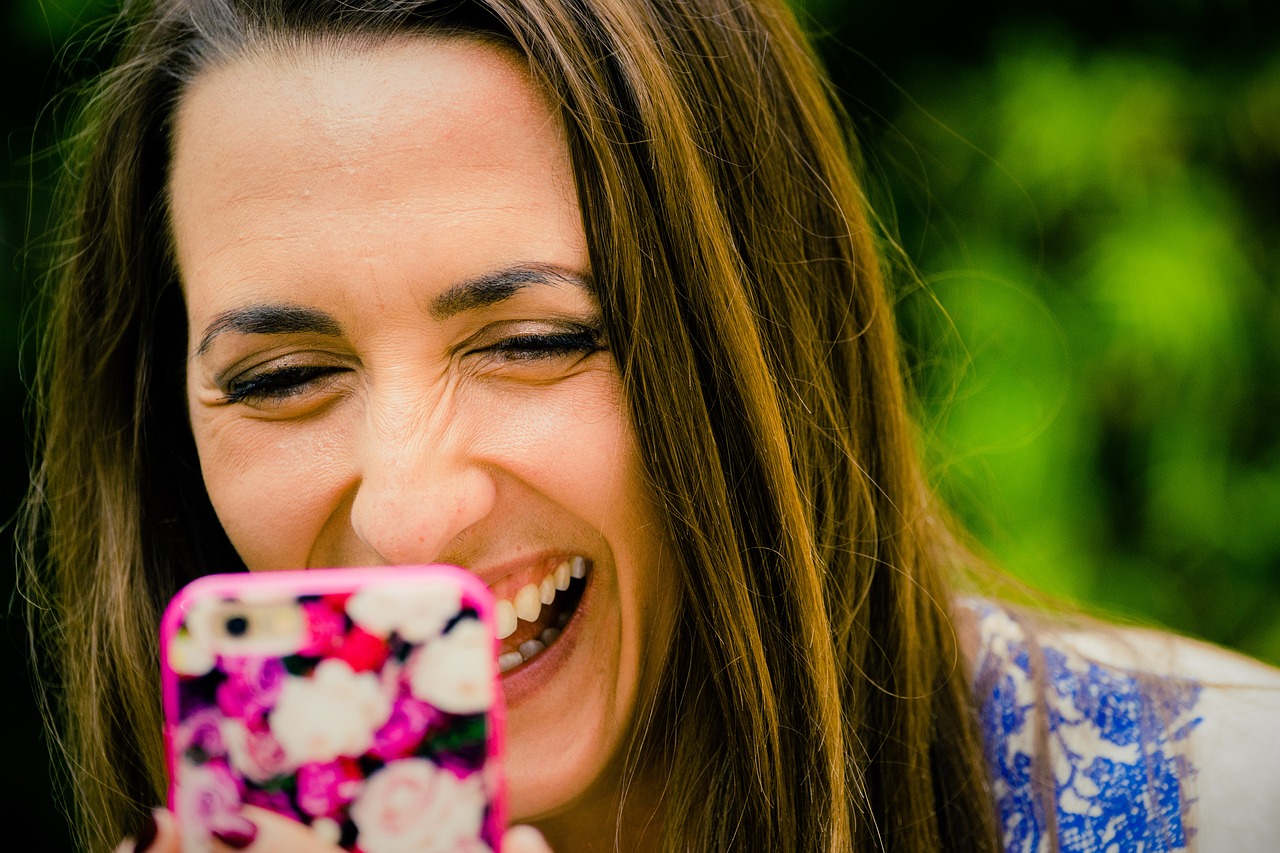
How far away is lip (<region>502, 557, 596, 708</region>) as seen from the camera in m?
1.45

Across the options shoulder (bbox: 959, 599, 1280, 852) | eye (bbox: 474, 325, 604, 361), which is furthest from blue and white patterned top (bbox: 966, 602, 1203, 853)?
eye (bbox: 474, 325, 604, 361)

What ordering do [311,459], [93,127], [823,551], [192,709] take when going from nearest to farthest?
[192,709] < [311,459] < [823,551] < [93,127]

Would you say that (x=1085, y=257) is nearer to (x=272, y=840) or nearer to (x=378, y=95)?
(x=378, y=95)

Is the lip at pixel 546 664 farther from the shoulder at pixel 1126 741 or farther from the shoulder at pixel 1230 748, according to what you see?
the shoulder at pixel 1230 748

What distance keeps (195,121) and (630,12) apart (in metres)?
0.61

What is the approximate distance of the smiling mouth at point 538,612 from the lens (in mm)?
1452

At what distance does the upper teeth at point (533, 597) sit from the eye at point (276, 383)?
371 millimetres

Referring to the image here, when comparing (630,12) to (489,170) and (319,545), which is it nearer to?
(489,170)

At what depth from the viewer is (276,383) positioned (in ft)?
4.74

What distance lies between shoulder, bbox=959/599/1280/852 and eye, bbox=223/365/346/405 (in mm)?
1097

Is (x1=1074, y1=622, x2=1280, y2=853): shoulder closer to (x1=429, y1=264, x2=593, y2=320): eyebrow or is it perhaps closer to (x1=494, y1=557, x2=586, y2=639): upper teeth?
(x1=494, y1=557, x2=586, y2=639): upper teeth

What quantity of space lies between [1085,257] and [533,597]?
1.53m

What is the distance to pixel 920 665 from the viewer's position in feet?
5.49

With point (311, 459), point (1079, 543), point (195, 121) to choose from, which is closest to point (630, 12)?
point (195, 121)
